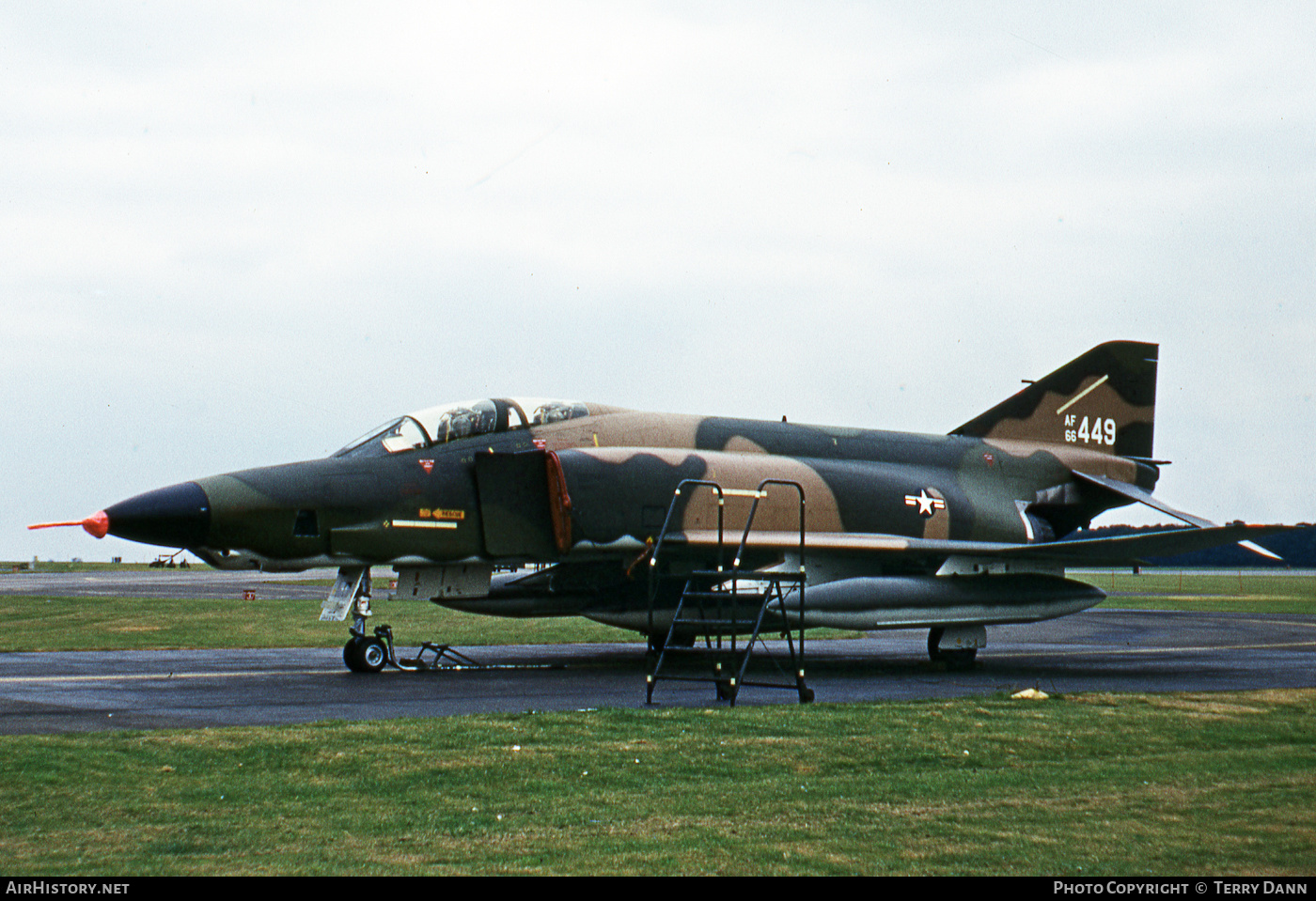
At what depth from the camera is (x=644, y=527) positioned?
1527cm

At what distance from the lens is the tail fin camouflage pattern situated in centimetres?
2078

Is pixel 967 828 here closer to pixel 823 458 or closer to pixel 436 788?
pixel 436 788

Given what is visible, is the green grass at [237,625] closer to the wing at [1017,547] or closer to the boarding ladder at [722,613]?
the boarding ladder at [722,613]

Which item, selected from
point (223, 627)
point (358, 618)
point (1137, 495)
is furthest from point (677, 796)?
point (223, 627)

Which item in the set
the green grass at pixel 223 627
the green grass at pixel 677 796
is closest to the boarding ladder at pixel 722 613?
the green grass at pixel 677 796

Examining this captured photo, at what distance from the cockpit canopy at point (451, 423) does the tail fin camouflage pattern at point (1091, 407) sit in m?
8.38

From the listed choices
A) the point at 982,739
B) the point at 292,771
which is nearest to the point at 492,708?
the point at 292,771

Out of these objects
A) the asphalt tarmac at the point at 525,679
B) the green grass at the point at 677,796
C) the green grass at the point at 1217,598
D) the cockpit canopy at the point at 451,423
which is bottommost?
the green grass at the point at 1217,598

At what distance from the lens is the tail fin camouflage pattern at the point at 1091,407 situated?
2078 cm

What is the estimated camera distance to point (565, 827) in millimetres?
5926

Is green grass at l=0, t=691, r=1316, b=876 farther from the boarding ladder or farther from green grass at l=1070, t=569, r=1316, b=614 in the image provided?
green grass at l=1070, t=569, r=1316, b=614

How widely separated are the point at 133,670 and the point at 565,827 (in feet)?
33.1

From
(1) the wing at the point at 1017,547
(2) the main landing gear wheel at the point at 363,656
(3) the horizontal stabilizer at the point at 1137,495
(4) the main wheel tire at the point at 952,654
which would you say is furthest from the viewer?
(3) the horizontal stabilizer at the point at 1137,495

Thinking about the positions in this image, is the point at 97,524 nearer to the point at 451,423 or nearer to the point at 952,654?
the point at 451,423
